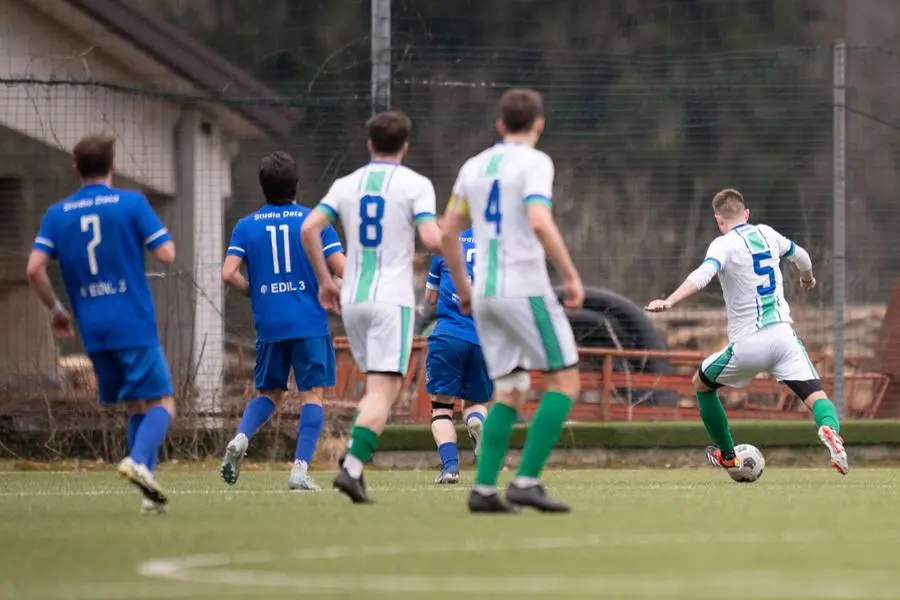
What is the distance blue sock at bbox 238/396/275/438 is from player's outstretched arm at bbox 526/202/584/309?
3.46m

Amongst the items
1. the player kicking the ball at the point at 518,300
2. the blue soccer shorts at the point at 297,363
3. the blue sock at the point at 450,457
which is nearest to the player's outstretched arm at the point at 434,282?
the blue sock at the point at 450,457

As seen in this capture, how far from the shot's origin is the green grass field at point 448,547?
600 cm

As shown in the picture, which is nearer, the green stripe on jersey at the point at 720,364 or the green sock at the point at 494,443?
the green sock at the point at 494,443

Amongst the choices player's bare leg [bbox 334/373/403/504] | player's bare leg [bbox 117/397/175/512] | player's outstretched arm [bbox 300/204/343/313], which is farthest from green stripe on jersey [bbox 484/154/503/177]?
player's bare leg [bbox 117/397/175/512]

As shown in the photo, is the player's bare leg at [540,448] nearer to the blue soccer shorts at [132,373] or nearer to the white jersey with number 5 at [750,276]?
the blue soccer shorts at [132,373]

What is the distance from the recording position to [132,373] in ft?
29.9

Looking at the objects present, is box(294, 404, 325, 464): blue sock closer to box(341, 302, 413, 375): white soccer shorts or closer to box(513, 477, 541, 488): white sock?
box(341, 302, 413, 375): white soccer shorts

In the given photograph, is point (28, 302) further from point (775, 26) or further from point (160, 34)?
point (775, 26)

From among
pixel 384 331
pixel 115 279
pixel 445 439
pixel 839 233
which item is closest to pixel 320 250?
pixel 384 331

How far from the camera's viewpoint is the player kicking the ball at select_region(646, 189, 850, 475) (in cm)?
1247

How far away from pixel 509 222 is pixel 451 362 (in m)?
4.21

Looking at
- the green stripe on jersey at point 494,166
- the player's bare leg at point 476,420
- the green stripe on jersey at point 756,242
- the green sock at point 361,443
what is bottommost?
the player's bare leg at point 476,420

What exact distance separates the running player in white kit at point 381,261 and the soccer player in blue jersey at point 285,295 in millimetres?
1694

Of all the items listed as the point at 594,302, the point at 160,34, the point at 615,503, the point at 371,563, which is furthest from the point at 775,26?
the point at 371,563
